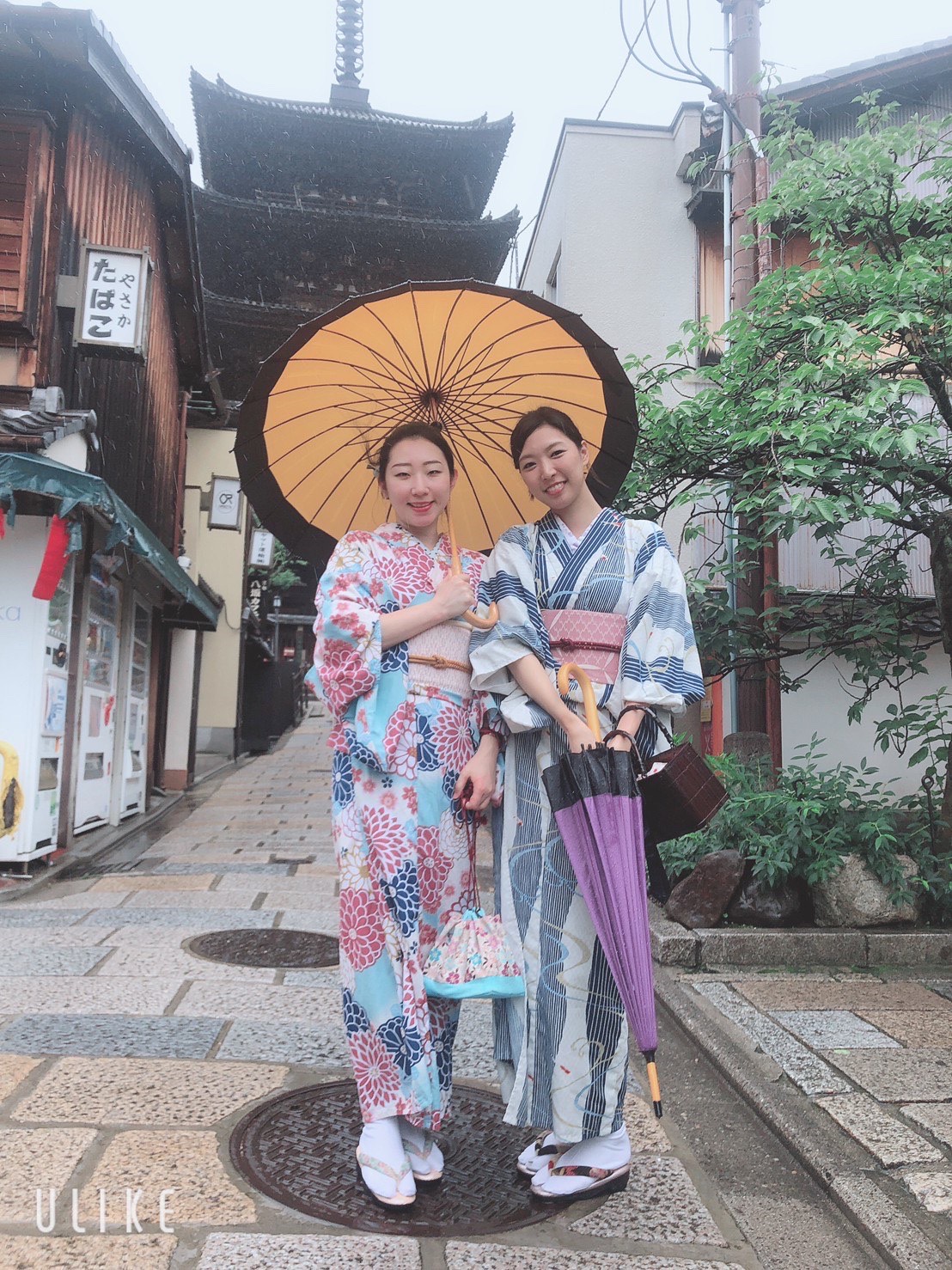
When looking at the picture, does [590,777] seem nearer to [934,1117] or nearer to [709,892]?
[934,1117]

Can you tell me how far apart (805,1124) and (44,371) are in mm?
7021

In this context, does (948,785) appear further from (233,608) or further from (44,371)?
(233,608)

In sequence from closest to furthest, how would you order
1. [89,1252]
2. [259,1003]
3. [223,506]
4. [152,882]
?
[89,1252]
[259,1003]
[152,882]
[223,506]

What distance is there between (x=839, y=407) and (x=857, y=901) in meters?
2.51

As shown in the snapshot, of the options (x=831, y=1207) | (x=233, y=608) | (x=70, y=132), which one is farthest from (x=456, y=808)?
(x=233, y=608)

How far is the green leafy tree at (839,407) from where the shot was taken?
446cm

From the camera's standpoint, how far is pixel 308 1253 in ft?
7.14

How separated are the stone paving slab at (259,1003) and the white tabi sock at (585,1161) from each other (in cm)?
159

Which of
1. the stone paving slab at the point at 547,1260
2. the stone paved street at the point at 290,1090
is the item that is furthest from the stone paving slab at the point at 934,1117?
the stone paving slab at the point at 547,1260

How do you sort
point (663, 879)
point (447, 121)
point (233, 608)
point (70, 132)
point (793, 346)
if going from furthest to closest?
point (447, 121) < point (233, 608) < point (70, 132) < point (793, 346) < point (663, 879)

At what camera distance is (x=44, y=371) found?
7.32 metres

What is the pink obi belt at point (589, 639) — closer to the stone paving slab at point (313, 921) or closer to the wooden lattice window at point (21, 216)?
the stone paving slab at point (313, 921)

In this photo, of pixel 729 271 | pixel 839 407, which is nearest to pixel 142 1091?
pixel 839 407

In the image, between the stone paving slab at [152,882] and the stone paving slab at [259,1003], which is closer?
the stone paving slab at [259,1003]
